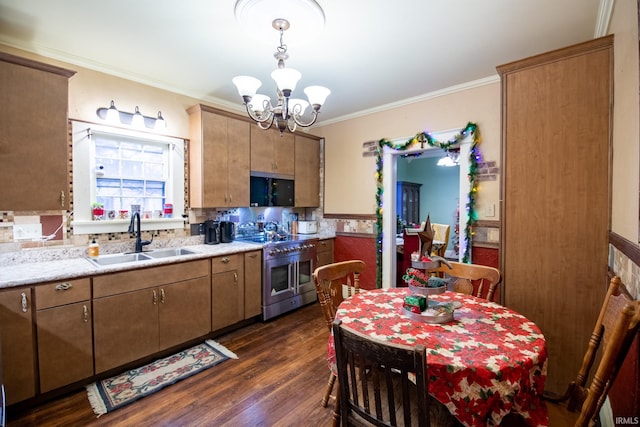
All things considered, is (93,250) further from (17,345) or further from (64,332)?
(17,345)

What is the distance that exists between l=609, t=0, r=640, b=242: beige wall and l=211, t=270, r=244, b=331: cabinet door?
3031 mm

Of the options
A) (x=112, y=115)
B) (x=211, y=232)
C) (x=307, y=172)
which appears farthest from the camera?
(x=307, y=172)

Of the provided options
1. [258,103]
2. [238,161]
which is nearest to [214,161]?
[238,161]

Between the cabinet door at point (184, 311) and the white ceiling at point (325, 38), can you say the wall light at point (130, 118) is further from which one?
the cabinet door at point (184, 311)

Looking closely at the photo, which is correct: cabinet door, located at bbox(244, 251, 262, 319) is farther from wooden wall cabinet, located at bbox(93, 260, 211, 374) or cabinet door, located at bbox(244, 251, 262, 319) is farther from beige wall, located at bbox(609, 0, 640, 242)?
beige wall, located at bbox(609, 0, 640, 242)

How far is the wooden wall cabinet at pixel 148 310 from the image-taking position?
7.45ft

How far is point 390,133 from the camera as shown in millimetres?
3875

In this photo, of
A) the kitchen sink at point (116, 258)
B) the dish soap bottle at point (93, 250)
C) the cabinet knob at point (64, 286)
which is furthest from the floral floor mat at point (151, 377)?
the dish soap bottle at point (93, 250)

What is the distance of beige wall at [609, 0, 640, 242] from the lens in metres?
1.34

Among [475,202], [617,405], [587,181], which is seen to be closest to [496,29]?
[587,181]

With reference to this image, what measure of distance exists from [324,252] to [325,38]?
9.03 feet

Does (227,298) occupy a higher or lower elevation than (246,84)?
lower

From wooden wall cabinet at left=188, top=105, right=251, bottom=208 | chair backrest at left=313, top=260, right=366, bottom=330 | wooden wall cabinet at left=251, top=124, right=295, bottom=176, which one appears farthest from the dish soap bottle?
chair backrest at left=313, top=260, right=366, bottom=330

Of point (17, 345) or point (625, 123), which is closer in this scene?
point (625, 123)
